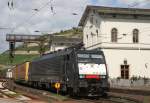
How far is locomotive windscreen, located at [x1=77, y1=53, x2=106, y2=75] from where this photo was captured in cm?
2928

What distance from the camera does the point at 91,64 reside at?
29781mm

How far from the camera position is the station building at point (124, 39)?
199 feet

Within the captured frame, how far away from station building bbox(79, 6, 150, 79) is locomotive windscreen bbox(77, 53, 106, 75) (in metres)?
29.8

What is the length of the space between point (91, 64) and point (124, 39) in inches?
1269

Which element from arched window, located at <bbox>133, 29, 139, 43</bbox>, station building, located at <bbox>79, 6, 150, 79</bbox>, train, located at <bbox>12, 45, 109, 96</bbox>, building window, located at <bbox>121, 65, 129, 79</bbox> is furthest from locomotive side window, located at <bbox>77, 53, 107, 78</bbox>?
arched window, located at <bbox>133, 29, 139, 43</bbox>

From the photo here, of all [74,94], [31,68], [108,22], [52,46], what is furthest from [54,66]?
[52,46]

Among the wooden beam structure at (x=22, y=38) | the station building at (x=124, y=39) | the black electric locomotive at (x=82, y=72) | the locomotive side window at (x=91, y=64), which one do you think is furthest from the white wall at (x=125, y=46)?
the locomotive side window at (x=91, y=64)

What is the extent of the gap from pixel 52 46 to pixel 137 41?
3097 centimetres

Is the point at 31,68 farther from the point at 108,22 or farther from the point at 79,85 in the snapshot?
the point at 79,85

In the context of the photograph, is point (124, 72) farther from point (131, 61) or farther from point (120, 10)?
point (120, 10)

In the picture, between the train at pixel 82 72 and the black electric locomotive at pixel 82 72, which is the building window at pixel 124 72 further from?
the black electric locomotive at pixel 82 72

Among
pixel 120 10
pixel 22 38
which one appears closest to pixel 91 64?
pixel 120 10

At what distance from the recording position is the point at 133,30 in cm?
6212

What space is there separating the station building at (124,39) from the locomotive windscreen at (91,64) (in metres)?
29.8
